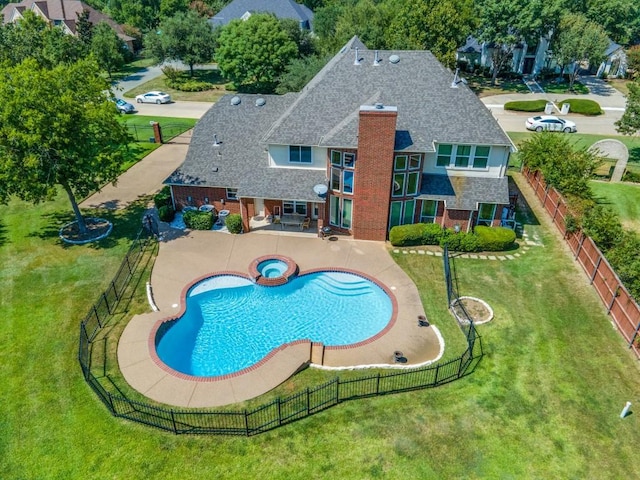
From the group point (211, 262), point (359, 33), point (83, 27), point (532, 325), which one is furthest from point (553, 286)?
point (83, 27)

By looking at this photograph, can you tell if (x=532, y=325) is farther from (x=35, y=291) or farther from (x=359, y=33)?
(x=359, y=33)

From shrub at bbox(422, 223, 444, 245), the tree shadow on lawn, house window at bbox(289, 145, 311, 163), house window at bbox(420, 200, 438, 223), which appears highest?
house window at bbox(289, 145, 311, 163)

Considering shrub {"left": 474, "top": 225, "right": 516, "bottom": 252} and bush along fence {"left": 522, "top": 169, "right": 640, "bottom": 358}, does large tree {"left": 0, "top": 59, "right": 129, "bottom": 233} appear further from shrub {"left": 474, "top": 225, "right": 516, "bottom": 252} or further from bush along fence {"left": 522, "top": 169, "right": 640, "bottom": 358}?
bush along fence {"left": 522, "top": 169, "right": 640, "bottom": 358}

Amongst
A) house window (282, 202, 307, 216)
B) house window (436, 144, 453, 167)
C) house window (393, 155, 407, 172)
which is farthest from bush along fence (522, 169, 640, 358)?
house window (282, 202, 307, 216)

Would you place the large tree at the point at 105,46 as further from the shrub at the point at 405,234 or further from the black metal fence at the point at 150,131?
the shrub at the point at 405,234

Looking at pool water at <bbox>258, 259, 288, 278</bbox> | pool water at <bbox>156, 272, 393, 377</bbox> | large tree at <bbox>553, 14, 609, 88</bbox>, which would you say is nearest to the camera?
pool water at <bbox>156, 272, 393, 377</bbox>

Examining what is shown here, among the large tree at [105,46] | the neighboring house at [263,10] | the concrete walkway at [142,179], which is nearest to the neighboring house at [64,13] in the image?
the large tree at [105,46]

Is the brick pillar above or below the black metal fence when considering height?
above
